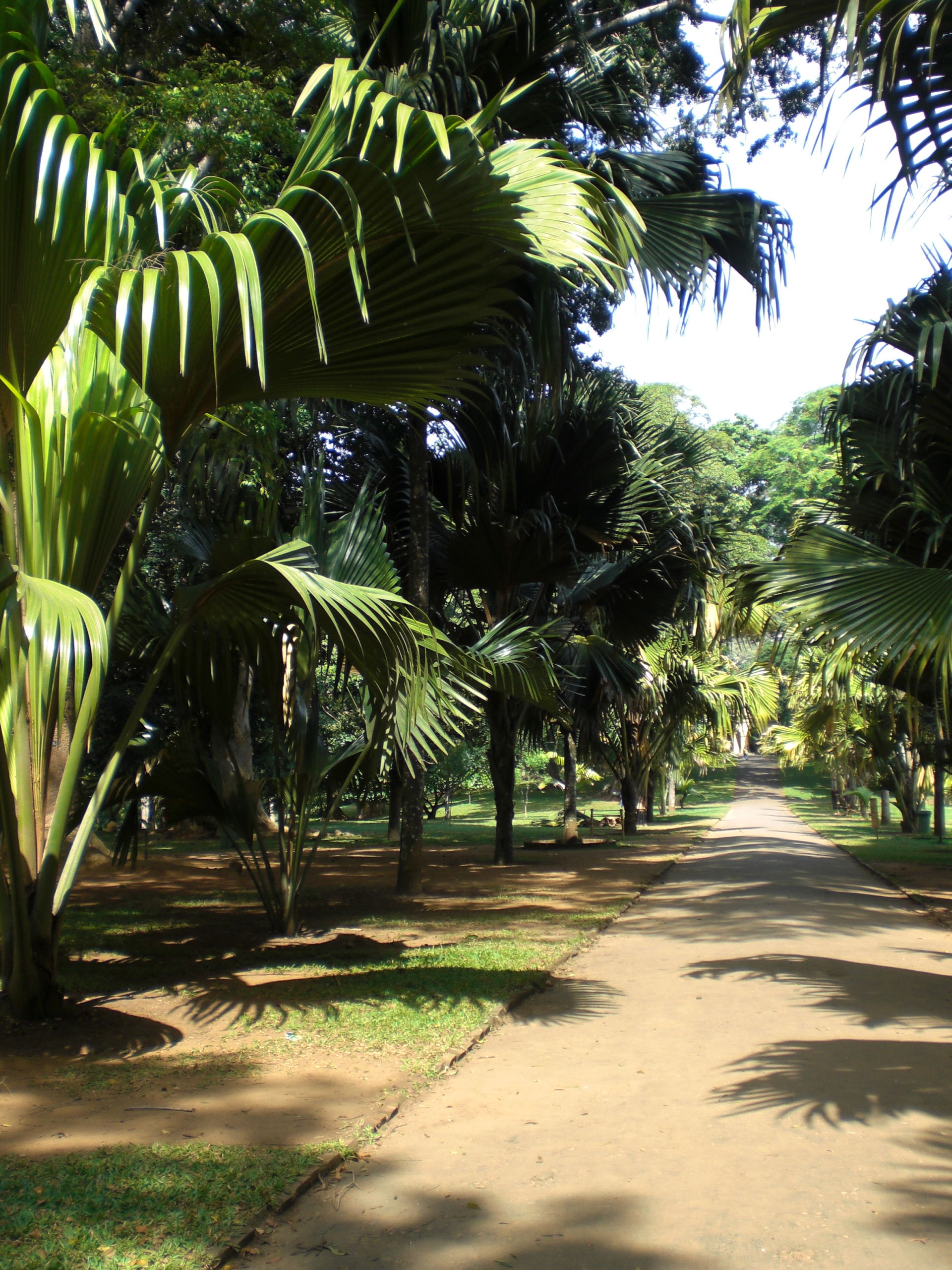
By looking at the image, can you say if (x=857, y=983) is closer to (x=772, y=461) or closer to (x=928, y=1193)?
(x=928, y=1193)

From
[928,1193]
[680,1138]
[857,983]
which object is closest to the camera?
[928,1193]

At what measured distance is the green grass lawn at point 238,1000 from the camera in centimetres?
278

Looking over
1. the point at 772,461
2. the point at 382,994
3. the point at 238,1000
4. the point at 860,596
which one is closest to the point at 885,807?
the point at 860,596

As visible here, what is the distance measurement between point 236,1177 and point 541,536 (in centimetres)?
882

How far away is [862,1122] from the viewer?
12.1ft

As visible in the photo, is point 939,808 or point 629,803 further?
point 629,803

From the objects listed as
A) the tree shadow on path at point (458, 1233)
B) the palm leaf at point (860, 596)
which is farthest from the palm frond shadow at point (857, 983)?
the tree shadow on path at point (458, 1233)

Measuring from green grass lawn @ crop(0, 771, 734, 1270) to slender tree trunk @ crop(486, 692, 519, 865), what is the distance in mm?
1023

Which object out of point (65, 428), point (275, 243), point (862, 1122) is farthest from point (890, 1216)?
point (65, 428)

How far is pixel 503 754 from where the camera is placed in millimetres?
13570

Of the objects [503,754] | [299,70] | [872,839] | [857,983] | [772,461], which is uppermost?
[772,461]

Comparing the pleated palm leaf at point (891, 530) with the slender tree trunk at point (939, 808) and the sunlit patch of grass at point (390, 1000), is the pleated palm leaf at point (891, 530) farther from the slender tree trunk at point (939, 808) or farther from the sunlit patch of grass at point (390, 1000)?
the slender tree trunk at point (939, 808)

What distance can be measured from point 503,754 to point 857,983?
7.77m

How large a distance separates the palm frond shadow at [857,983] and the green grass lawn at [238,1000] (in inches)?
50.3
